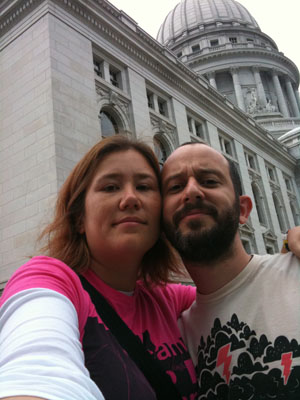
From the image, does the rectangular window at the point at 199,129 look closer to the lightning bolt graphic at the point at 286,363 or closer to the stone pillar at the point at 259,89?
the lightning bolt graphic at the point at 286,363

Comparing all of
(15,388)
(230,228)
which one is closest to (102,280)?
(230,228)

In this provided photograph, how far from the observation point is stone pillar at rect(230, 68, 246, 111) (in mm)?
54281

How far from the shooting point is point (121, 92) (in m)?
20.6

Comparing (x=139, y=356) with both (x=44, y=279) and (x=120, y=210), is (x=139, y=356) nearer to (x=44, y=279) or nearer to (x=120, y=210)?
(x=44, y=279)

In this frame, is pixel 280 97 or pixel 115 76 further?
pixel 280 97

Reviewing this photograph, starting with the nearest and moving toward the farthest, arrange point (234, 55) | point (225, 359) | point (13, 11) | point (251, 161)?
point (225, 359)
point (13, 11)
point (251, 161)
point (234, 55)

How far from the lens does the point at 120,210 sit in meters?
2.48

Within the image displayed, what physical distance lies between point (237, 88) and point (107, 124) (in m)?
41.0

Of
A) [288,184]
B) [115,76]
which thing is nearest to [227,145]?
[288,184]

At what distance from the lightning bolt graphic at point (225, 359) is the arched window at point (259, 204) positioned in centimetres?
3047

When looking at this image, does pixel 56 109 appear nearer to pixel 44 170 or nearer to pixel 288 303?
pixel 44 170

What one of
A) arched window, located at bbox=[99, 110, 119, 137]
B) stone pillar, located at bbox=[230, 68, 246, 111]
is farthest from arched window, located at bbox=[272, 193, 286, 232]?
stone pillar, located at bbox=[230, 68, 246, 111]

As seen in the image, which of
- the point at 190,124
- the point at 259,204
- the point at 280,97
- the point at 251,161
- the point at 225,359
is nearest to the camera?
the point at 225,359

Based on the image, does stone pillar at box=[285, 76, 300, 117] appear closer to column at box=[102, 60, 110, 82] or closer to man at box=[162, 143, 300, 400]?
column at box=[102, 60, 110, 82]
